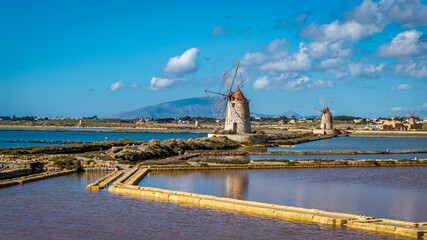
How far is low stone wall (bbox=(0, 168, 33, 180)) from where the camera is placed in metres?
16.8

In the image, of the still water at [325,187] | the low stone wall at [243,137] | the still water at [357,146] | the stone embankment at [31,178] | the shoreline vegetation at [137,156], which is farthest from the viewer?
the low stone wall at [243,137]

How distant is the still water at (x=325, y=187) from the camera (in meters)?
13.3

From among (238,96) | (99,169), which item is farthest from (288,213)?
(238,96)

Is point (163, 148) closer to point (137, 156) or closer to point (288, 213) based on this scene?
point (137, 156)

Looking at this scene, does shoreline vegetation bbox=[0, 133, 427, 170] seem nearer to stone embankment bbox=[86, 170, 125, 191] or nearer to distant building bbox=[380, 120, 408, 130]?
stone embankment bbox=[86, 170, 125, 191]

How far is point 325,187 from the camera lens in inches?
671

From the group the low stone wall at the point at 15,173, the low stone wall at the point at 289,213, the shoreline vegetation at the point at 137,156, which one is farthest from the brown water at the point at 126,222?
the shoreline vegetation at the point at 137,156

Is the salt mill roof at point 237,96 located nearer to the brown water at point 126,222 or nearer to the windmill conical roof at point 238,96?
the windmill conical roof at point 238,96

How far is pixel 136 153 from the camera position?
25906 mm

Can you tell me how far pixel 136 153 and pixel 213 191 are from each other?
36.0 feet

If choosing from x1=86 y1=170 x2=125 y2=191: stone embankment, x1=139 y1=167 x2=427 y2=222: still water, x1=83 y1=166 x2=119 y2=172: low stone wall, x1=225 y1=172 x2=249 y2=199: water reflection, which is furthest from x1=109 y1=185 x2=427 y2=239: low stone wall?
x1=83 y1=166 x2=119 y2=172: low stone wall

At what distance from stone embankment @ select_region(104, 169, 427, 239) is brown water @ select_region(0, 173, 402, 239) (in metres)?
0.33

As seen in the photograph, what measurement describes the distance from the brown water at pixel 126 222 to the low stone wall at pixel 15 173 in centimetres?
280

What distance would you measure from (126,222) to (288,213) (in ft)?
13.3
